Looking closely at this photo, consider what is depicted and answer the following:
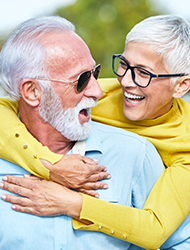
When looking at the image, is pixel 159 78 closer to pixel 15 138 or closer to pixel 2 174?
pixel 15 138

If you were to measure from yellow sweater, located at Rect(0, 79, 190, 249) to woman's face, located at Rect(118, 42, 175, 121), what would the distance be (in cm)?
15

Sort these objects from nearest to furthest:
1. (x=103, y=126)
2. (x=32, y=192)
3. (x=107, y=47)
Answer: (x=32, y=192) → (x=103, y=126) → (x=107, y=47)

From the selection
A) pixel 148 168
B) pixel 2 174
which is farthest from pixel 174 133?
pixel 2 174

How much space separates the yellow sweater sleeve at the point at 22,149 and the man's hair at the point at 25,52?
258mm

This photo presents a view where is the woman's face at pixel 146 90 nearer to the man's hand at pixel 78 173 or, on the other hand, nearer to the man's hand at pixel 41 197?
the man's hand at pixel 78 173

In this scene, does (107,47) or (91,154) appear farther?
(107,47)

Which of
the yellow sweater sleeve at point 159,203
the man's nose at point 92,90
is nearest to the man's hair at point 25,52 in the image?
the man's nose at point 92,90

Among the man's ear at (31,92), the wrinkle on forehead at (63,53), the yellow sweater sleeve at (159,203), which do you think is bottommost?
the yellow sweater sleeve at (159,203)

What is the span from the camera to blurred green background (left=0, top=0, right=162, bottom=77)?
64.5ft

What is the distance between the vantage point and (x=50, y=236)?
2.09 m

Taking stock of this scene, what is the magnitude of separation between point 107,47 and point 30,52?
17880 mm

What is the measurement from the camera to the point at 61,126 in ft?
7.47

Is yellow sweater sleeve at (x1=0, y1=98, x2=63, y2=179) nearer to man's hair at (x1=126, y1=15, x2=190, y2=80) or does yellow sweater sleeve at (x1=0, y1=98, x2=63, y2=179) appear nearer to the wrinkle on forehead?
the wrinkle on forehead

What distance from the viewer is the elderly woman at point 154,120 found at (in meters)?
2.04
